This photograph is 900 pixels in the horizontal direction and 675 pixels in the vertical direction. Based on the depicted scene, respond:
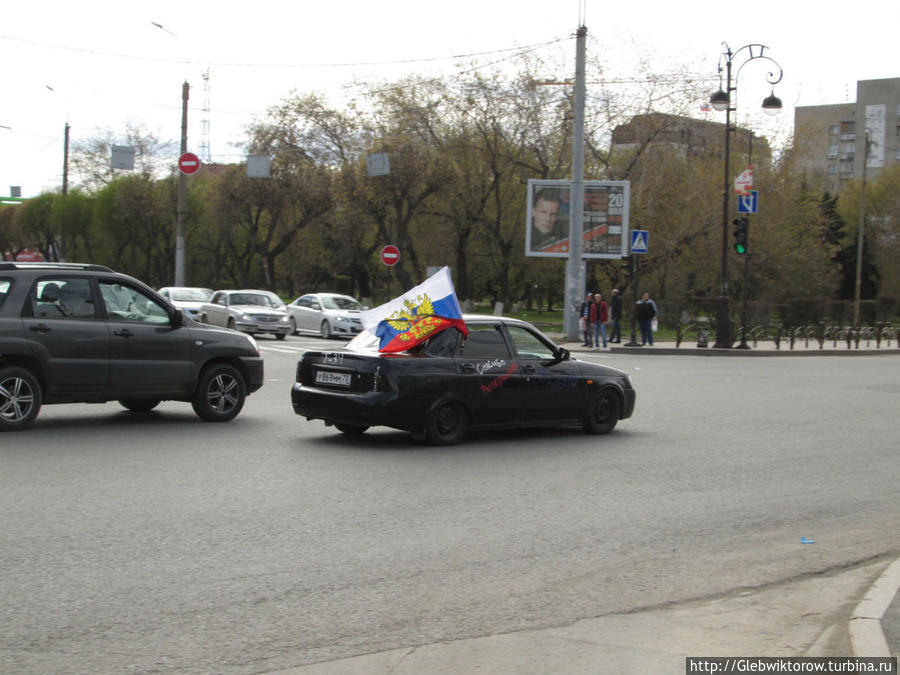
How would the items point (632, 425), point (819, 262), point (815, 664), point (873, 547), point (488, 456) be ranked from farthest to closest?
1. point (819, 262)
2. point (632, 425)
3. point (488, 456)
4. point (873, 547)
5. point (815, 664)

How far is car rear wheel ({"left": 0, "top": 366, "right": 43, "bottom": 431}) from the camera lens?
1104 centimetres

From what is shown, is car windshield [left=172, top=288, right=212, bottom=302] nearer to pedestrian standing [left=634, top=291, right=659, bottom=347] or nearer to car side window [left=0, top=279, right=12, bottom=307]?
pedestrian standing [left=634, top=291, right=659, bottom=347]

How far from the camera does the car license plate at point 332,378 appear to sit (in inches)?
432

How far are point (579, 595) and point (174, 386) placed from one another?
25.2ft

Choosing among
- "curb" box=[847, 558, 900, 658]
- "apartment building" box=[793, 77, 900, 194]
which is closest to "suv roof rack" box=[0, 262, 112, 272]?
"curb" box=[847, 558, 900, 658]

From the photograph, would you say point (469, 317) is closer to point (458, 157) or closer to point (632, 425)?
point (632, 425)

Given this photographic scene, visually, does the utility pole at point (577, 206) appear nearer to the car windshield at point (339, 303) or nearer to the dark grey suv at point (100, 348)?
the car windshield at point (339, 303)

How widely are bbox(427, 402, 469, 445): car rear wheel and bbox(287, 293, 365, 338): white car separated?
2442 centimetres

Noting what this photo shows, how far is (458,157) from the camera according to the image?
53344mm

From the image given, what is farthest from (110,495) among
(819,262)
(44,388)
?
(819,262)

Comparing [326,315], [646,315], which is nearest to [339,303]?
[326,315]

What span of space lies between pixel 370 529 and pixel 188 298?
3030 centimetres

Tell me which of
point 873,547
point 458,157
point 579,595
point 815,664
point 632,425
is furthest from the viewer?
point 458,157

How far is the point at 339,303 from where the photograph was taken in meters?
37.9
